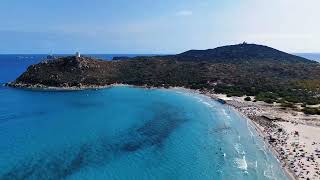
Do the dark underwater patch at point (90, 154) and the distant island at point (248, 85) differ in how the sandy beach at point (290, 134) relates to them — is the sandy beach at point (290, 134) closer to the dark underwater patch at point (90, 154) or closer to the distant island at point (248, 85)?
the distant island at point (248, 85)

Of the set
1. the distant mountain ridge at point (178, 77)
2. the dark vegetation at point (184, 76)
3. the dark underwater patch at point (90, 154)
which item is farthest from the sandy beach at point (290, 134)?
the distant mountain ridge at point (178, 77)

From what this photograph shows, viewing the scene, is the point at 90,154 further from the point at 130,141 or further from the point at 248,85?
the point at 248,85

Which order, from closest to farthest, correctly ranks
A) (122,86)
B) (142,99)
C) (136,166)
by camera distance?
(136,166), (142,99), (122,86)

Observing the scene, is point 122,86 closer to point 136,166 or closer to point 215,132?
point 215,132

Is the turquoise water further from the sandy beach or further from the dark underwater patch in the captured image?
the sandy beach

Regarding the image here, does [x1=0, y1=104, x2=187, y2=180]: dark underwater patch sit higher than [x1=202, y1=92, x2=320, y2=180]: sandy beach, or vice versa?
[x1=202, y1=92, x2=320, y2=180]: sandy beach

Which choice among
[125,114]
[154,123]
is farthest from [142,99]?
[154,123]

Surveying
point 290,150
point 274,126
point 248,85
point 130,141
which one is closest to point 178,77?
point 248,85

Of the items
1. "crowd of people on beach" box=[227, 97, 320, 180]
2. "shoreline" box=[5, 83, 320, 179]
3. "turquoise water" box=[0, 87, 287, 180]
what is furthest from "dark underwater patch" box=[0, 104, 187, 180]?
"crowd of people on beach" box=[227, 97, 320, 180]

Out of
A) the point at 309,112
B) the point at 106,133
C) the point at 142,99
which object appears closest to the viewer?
the point at 106,133
